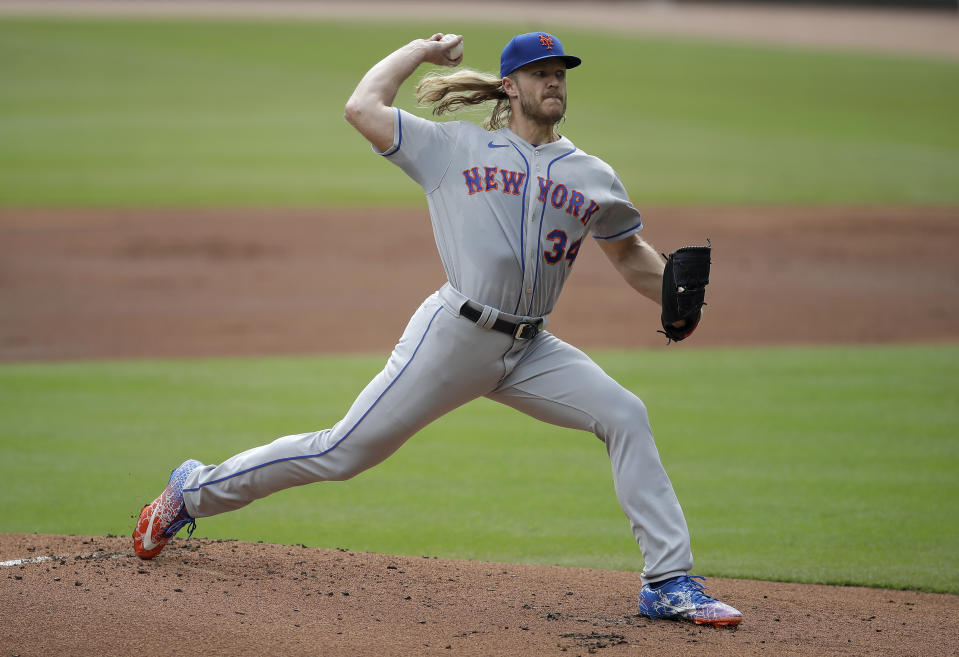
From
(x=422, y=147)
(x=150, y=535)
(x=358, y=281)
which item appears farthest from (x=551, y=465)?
(x=358, y=281)

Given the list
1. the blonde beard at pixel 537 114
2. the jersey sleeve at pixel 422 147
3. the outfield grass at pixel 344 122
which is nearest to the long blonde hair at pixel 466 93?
the blonde beard at pixel 537 114

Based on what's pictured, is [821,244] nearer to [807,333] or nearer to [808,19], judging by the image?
[807,333]

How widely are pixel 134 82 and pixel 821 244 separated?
831 inches

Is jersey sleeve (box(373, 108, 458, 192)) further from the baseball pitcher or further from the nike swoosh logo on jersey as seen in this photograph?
the nike swoosh logo on jersey

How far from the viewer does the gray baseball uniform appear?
4309 millimetres

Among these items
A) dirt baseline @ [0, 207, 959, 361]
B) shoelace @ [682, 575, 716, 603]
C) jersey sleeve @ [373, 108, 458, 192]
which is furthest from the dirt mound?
dirt baseline @ [0, 207, 959, 361]

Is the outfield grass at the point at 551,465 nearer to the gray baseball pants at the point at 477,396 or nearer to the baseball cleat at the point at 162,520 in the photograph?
the baseball cleat at the point at 162,520

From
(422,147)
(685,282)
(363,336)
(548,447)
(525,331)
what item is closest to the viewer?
(422,147)

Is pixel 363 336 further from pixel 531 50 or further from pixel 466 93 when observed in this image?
pixel 531 50

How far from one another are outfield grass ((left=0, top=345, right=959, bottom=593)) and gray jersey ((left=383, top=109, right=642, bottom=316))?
70.6 inches

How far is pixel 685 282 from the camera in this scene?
4512 millimetres

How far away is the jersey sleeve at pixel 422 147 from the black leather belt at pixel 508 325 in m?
0.49

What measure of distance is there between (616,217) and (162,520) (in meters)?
2.23

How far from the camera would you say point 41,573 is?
459cm
